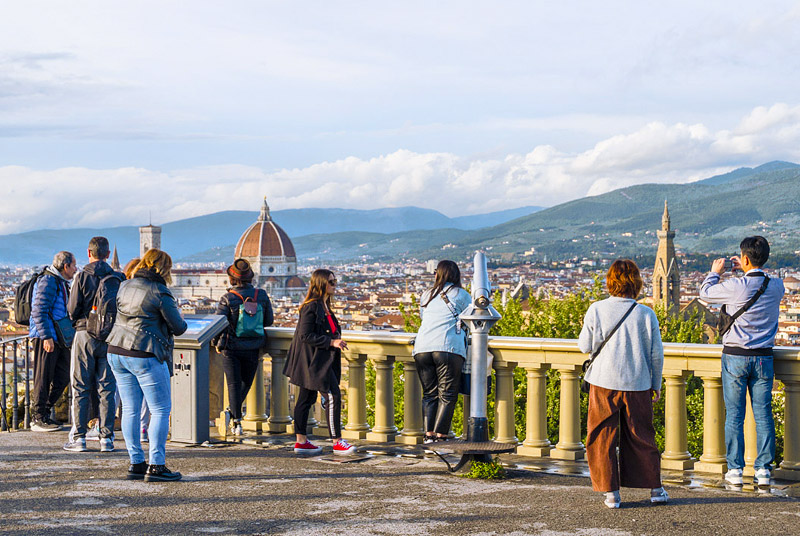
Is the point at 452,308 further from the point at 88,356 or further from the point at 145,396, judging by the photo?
the point at 88,356

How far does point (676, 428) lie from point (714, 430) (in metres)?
0.26

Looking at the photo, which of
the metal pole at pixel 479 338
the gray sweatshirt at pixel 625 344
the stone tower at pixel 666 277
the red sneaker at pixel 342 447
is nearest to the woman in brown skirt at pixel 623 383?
the gray sweatshirt at pixel 625 344

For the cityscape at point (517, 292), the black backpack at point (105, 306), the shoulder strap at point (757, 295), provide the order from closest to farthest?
the shoulder strap at point (757, 295), the black backpack at point (105, 306), the cityscape at point (517, 292)

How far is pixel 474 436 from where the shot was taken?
272 inches

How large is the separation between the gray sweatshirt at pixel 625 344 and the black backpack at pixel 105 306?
3777 millimetres

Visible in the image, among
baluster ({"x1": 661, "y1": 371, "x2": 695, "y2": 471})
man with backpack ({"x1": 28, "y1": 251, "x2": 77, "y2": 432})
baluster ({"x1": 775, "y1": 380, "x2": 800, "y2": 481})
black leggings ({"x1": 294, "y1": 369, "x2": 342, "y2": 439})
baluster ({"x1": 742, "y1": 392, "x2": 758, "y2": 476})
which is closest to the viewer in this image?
baluster ({"x1": 775, "y1": 380, "x2": 800, "y2": 481})

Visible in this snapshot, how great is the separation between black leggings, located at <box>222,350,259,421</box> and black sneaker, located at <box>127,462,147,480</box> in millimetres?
1798

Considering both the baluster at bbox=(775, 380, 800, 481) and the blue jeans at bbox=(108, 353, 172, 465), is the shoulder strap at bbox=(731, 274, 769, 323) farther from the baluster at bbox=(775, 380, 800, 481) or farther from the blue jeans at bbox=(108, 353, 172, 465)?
the blue jeans at bbox=(108, 353, 172, 465)

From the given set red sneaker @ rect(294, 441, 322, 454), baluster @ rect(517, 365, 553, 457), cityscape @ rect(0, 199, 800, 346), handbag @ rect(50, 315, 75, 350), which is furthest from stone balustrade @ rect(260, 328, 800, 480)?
cityscape @ rect(0, 199, 800, 346)

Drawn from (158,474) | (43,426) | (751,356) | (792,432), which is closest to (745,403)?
(751,356)

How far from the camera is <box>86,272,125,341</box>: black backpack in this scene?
784 cm

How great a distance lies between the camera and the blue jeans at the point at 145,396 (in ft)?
22.3

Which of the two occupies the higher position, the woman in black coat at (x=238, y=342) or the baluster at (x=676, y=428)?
the woman in black coat at (x=238, y=342)

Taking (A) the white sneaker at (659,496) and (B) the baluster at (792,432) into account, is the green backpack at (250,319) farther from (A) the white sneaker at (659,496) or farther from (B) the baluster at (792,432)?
(B) the baluster at (792,432)
